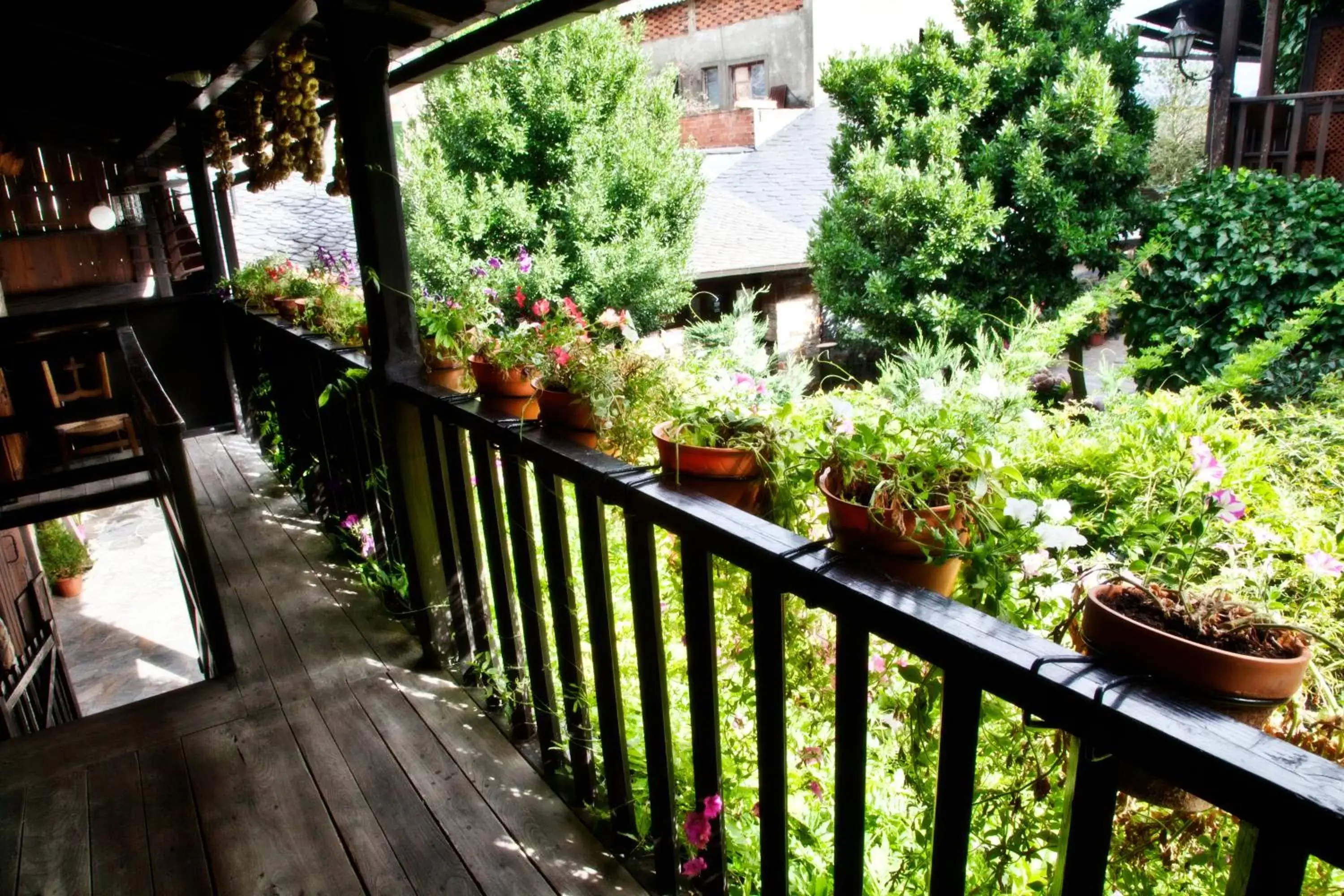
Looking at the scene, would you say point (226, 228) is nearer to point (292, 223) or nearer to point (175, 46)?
point (175, 46)

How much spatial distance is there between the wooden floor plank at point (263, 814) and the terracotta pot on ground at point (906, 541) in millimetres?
1291

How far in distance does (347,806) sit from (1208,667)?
176 cm

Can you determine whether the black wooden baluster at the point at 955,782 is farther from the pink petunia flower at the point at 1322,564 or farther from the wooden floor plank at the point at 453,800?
the wooden floor plank at the point at 453,800

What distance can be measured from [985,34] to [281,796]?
889 cm

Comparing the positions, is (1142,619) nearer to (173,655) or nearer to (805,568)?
(805,568)

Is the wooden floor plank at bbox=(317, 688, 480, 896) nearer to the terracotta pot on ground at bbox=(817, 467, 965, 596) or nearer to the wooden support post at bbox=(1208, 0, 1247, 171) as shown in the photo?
the terracotta pot on ground at bbox=(817, 467, 965, 596)

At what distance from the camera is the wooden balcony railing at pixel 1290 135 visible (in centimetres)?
659

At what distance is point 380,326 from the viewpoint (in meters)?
2.29

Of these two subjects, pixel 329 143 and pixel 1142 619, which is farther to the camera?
pixel 329 143

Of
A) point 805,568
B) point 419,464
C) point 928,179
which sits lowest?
point 419,464

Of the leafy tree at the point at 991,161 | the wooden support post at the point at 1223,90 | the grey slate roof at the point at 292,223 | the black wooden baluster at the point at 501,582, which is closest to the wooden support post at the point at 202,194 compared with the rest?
the black wooden baluster at the point at 501,582

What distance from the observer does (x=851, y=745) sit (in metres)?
1.04

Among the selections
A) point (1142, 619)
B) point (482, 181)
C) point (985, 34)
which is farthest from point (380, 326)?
point (482, 181)

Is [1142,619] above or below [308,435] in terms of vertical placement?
above
